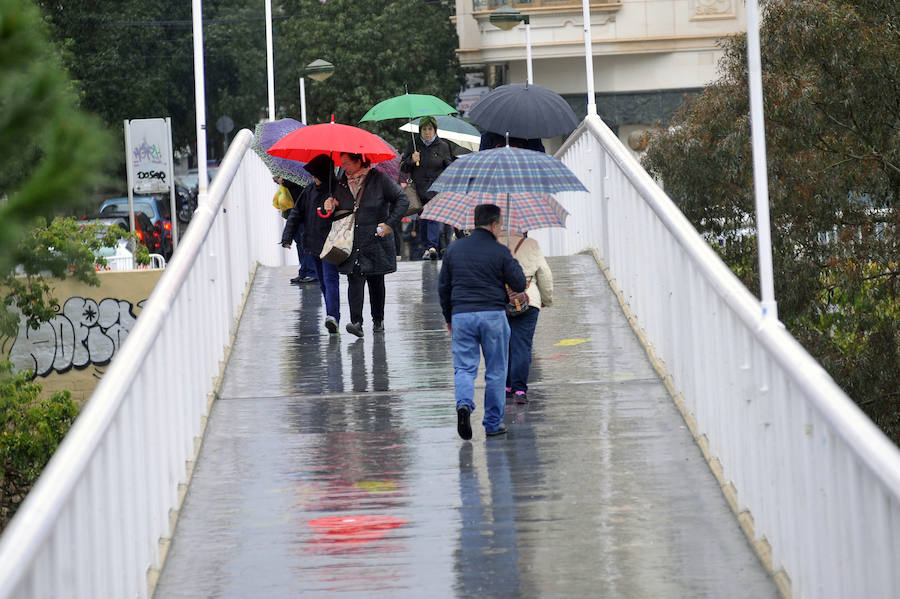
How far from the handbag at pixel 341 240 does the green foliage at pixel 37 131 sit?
7828 mm

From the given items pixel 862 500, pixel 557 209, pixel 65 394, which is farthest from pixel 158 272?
pixel 862 500

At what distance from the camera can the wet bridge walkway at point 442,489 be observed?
586 cm

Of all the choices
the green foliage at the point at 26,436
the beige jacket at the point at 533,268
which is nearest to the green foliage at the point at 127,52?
the green foliage at the point at 26,436

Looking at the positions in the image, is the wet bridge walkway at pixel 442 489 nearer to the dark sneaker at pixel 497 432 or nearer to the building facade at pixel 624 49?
the dark sneaker at pixel 497 432

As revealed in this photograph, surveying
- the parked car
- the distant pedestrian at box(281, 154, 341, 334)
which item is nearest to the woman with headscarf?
the distant pedestrian at box(281, 154, 341, 334)

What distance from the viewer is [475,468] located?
7332mm

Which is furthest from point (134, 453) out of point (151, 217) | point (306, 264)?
point (151, 217)

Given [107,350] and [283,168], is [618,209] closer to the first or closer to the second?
[283,168]

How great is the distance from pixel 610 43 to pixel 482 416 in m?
26.6

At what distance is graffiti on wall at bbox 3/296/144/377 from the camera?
81.9ft

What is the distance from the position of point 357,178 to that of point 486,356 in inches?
126

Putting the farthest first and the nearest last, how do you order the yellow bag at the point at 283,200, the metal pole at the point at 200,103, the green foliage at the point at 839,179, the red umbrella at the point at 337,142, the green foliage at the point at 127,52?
the green foliage at the point at 127,52, the green foliage at the point at 839,179, the yellow bag at the point at 283,200, the red umbrella at the point at 337,142, the metal pole at the point at 200,103

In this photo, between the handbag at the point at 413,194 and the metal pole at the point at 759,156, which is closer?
the metal pole at the point at 759,156

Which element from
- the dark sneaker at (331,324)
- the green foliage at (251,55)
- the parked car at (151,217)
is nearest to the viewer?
the dark sneaker at (331,324)
